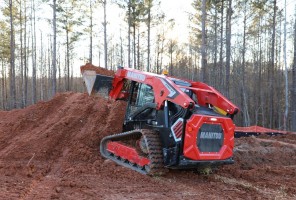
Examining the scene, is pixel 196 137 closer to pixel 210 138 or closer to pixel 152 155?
pixel 210 138

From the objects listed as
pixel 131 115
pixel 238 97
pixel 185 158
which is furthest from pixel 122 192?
pixel 238 97

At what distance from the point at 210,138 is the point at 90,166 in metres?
2.99

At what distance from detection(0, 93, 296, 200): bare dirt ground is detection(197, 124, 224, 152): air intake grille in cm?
77

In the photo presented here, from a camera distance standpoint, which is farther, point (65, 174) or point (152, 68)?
point (152, 68)

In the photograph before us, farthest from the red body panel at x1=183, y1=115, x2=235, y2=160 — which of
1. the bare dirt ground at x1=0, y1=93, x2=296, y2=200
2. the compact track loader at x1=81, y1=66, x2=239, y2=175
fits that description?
the bare dirt ground at x1=0, y1=93, x2=296, y2=200

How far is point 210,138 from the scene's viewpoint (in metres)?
7.44

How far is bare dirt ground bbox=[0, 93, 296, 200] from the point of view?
6477 millimetres

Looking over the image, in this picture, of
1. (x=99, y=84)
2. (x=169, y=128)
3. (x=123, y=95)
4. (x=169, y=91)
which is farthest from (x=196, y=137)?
(x=99, y=84)

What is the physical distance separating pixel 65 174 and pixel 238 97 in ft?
116

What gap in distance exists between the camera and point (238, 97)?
40.7m

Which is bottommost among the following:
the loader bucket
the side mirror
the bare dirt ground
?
the bare dirt ground

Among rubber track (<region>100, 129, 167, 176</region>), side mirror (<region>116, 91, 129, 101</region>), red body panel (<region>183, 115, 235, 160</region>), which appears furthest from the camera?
side mirror (<region>116, 91, 129, 101</region>)

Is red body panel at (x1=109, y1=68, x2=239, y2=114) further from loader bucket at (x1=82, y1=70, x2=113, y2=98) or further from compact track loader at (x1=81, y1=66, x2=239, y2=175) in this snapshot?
A: loader bucket at (x1=82, y1=70, x2=113, y2=98)

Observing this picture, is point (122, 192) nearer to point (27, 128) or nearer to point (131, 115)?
point (131, 115)
